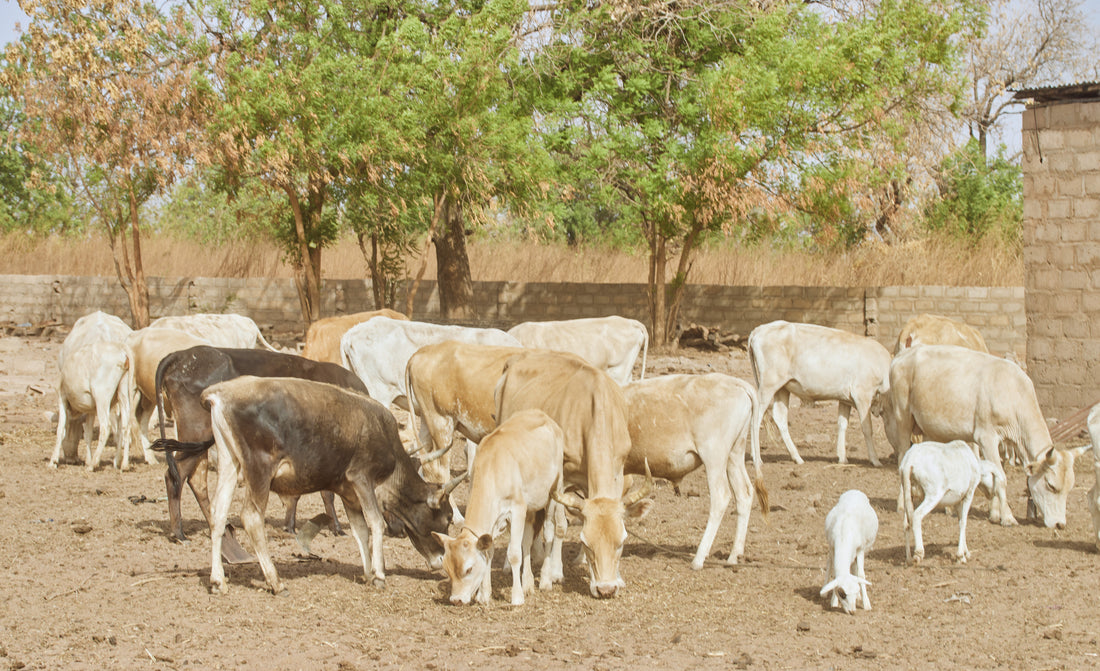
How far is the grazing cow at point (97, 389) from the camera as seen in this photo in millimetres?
11836

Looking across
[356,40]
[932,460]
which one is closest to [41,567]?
[932,460]

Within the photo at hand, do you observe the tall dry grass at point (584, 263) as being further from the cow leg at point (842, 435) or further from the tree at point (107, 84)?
the cow leg at point (842, 435)

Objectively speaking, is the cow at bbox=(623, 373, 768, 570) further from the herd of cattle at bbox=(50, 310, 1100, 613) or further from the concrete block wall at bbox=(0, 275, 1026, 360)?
the concrete block wall at bbox=(0, 275, 1026, 360)

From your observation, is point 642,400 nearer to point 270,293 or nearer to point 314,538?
point 314,538

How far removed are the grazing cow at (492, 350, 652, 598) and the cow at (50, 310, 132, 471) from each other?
4.65 m

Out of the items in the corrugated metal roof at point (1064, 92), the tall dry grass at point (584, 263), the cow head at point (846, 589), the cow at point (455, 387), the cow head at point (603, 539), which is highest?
the corrugated metal roof at point (1064, 92)

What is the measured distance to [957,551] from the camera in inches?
338

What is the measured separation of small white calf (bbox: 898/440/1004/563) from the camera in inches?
328

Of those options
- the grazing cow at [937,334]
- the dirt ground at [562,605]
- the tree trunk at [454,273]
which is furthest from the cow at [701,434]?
the tree trunk at [454,273]

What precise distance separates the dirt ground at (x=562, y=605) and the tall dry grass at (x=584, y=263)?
13734 mm

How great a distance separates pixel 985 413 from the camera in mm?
10328

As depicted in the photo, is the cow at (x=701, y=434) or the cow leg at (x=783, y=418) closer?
the cow at (x=701, y=434)

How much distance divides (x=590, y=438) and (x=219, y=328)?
704cm

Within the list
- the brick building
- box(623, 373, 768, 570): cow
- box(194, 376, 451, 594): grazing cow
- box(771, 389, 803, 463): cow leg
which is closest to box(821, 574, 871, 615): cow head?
box(623, 373, 768, 570): cow
